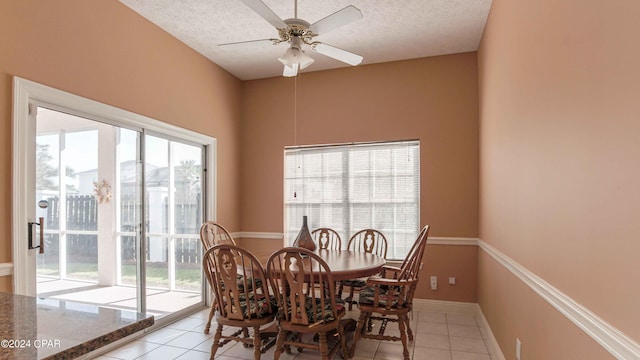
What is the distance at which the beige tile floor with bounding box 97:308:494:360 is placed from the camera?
9.45ft

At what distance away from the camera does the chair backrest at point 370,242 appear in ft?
12.9

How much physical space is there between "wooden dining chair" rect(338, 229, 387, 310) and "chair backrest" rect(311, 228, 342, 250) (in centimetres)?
17

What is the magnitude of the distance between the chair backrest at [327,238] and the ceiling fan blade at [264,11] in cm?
240

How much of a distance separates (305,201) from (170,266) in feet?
5.87

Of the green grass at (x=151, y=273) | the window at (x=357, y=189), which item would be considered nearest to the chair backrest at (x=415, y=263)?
the window at (x=357, y=189)

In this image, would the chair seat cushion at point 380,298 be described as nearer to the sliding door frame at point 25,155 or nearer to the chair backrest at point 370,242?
the chair backrest at point 370,242

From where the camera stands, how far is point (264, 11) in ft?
7.53

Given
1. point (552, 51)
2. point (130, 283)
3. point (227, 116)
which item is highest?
point (227, 116)

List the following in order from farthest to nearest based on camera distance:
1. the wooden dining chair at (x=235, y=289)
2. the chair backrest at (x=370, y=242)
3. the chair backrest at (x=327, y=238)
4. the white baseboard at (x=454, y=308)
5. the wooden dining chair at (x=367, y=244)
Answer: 1. the chair backrest at (x=327, y=238)
2. the chair backrest at (x=370, y=242)
3. the wooden dining chair at (x=367, y=244)
4. the white baseboard at (x=454, y=308)
5. the wooden dining chair at (x=235, y=289)

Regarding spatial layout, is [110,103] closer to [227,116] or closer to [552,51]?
[227,116]

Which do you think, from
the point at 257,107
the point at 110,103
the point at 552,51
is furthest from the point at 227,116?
the point at 552,51

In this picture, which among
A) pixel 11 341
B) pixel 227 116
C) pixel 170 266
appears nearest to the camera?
pixel 11 341

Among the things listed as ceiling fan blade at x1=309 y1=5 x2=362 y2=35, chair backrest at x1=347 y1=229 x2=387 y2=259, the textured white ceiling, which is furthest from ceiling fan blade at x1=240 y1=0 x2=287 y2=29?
chair backrest at x1=347 y1=229 x2=387 y2=259

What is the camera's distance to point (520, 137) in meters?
2.21
